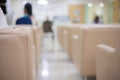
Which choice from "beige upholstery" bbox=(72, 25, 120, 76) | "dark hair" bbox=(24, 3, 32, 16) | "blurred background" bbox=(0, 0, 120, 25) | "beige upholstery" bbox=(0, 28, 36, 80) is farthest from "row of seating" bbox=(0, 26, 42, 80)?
"blurred background" bbox=(0, 0, 120, 25)

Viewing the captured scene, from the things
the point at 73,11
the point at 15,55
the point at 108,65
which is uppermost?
the point at 73,11

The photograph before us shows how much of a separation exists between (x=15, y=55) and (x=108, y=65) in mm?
712

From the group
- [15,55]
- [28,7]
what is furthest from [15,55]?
[28,7]

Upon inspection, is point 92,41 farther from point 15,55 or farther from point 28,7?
point 28,7

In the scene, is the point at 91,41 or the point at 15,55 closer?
the point at 15,55

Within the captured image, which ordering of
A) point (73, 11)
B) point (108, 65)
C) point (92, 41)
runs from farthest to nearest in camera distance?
point (73, 11) → point (92, 41) → point (108, 65)

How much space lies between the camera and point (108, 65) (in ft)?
5.10

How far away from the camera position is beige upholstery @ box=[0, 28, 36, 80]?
55.1 inches

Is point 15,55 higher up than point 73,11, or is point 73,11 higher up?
point 73,11

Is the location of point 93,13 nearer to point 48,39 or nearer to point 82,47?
point 48,39

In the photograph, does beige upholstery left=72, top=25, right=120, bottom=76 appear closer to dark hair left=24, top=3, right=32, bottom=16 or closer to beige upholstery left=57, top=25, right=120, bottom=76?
beige upholstery left=57, top=25, right=120, bottom=76

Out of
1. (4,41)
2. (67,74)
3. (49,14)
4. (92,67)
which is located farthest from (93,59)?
(49,14)

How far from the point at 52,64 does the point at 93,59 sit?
4.64 feet

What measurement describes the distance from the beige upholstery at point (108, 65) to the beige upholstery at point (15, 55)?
0.61 meters
